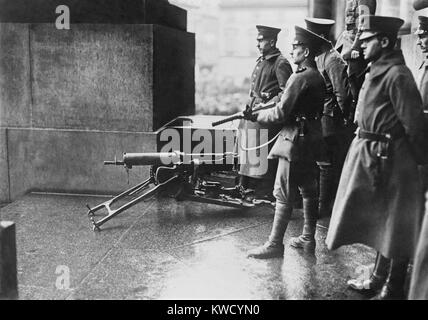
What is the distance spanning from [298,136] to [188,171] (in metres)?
1.98

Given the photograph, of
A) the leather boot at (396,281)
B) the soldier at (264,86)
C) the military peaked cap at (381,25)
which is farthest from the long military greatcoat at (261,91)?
the leather boot at (396,281)

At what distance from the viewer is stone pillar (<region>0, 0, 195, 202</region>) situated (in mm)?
8188

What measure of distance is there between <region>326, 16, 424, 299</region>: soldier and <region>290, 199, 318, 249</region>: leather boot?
1.18m

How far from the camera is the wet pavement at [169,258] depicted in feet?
16.5

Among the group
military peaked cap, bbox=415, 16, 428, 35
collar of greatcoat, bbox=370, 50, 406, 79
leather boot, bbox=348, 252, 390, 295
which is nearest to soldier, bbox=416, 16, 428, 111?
military peaked cap, bbox=415, 16, 428, 35

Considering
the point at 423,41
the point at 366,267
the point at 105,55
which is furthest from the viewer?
the point at 105,55

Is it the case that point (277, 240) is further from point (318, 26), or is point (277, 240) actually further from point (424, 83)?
point (318, 26)

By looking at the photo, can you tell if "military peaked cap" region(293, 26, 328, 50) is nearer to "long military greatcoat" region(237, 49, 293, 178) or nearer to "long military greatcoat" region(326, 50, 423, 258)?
"long military greatcoat" region(326, 50, 423, 258)

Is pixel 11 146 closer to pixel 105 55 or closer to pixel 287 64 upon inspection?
pixel 105 55

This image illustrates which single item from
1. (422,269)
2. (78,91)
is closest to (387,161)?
(422,269)

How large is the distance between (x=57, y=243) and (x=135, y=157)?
4.72 ft

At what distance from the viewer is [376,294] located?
196 inches

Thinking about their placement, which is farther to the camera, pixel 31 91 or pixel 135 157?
pixel 31 91
